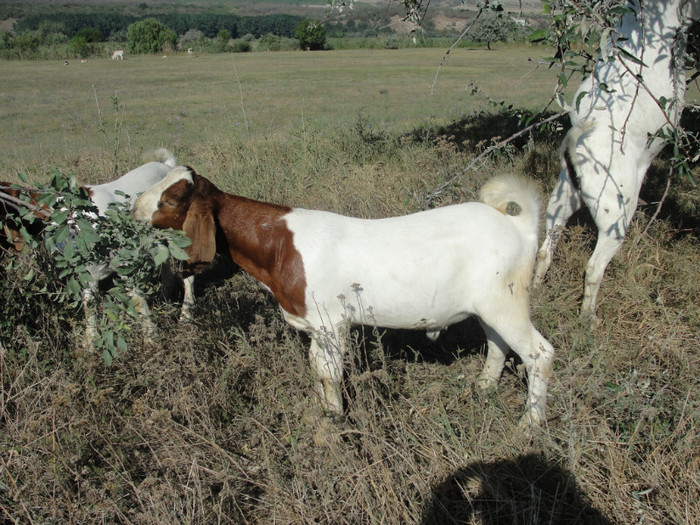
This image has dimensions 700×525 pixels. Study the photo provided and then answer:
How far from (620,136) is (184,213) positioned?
11.3 feet

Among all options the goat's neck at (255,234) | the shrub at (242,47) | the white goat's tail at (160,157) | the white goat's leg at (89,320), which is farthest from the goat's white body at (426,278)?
the shrub at (242,47)

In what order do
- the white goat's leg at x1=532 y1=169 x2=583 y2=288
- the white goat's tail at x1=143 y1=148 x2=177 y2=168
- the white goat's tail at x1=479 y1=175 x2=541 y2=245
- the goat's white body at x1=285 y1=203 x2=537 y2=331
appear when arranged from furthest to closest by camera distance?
the white goat's tail at x1=143 y1=148 x2=177 y2=168
the white goat's leg at x1=532 y1=169 x2=583 y2=288
the white goat's tail at x1=479 y1=175 x2=541 y2=245
the goat's white body at x1=285 y1=203 x2=537 y2=331

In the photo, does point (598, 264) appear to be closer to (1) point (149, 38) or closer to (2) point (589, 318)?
(2) point (589, 318)

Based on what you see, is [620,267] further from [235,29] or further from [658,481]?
[235,29]

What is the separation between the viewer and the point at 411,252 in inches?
125

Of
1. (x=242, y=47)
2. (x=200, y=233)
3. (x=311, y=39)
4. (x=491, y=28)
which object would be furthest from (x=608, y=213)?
(x=242, y=47)

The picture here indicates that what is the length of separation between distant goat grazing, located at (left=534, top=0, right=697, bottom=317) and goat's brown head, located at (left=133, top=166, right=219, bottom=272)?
2.65 meters

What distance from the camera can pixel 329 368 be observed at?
129 inches

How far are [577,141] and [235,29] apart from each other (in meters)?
80.9

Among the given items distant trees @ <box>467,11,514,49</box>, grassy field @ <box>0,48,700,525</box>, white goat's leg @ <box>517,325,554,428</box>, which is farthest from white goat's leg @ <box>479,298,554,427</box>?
distant trees @ <box>467,11,514,49</box>

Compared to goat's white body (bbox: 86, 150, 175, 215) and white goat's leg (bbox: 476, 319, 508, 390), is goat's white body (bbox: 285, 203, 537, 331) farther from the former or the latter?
goat's white body (bbox: 86, 150, 175, 215)

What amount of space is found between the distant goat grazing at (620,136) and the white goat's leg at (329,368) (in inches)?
83.4

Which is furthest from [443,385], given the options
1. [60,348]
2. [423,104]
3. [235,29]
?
[235,29]

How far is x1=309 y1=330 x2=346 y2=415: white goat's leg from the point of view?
3.17 metres
